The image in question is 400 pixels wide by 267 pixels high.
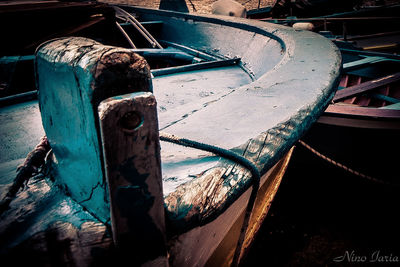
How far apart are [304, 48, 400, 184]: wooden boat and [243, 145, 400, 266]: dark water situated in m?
0.18

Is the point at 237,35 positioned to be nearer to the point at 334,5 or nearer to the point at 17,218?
the point at 17,218

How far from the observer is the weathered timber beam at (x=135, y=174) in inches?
14.8

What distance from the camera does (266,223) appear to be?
275cm

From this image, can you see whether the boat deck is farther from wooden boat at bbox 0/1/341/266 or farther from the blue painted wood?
the blue painted wood

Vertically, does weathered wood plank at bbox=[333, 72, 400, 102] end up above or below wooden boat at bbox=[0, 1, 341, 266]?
below

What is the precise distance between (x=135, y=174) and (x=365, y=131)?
2275 mm

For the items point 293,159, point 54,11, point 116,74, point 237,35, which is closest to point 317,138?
point 293,159

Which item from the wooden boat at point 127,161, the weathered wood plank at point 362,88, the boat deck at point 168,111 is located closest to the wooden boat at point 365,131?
the weathered wood plank at point 362,88

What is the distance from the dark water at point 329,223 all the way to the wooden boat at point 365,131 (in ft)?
0.58

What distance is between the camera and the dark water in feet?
7.49

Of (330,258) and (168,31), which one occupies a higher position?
(168,31)

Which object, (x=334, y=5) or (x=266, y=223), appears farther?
(x=334, y=5)

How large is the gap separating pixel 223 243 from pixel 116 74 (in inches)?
39.3

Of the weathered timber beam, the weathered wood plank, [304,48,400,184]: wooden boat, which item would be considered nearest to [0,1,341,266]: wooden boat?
the weathered timber beam
